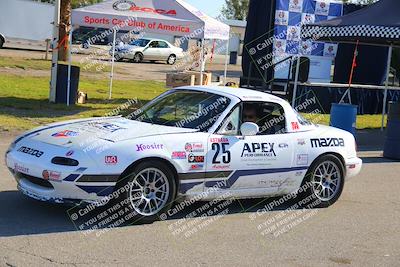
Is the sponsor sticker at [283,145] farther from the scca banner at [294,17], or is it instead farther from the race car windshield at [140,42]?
the race car windshield at [140,42]

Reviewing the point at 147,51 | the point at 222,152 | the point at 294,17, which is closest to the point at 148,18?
the point at 294,17

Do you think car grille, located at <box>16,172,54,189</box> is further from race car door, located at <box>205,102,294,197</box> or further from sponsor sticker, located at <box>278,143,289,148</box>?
sponsor sticker, located at <box>278,143,289,148</box>

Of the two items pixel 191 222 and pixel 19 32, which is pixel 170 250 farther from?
pixel 19 32

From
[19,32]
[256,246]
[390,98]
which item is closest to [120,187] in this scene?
[256,246]

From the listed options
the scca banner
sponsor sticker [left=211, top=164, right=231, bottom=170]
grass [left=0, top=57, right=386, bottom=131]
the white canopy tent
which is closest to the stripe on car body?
sponsor sticker [left=211, top=164, right=231, bottom=170]

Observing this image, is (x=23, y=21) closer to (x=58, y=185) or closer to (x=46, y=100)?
(x=46, y=100)

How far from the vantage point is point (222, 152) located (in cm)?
696

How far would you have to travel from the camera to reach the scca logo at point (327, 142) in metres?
7.79

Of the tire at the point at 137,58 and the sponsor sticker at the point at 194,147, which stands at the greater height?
the sponsor sticker at the point at 194,147

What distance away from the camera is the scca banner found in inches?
819

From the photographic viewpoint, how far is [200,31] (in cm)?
1579

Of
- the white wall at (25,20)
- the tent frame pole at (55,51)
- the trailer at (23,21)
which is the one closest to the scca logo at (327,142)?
the tent frame pole at (55,51)

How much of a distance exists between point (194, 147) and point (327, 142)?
6.58 ft

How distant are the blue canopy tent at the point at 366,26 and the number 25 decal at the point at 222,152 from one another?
852cm
